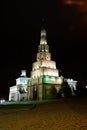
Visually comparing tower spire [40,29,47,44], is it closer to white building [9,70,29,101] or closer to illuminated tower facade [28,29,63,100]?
illuminated tower facade [28,29,63,100]

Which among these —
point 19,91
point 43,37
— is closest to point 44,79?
point 43,37

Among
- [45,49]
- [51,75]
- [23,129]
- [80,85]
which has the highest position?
[45,49]

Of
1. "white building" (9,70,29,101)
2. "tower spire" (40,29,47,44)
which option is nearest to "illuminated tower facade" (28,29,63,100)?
"tower spire" (40,29,47,44)

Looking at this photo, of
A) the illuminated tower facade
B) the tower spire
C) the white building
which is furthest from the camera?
the white building

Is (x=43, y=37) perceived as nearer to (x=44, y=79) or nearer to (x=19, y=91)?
(x=44, y=79)

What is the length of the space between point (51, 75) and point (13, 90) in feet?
92.7

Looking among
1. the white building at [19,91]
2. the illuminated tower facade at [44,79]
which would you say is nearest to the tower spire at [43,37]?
the illuminated tower facade at [44,79]

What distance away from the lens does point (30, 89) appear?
64.2 metres

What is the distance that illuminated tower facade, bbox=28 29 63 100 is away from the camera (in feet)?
189

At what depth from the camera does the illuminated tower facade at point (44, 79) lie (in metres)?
57.7

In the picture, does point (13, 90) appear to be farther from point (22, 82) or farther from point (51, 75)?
point (51, 75)

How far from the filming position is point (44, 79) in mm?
58000

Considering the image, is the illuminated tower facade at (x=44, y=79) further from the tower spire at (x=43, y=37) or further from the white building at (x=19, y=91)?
the white building at (x=19, y=91)

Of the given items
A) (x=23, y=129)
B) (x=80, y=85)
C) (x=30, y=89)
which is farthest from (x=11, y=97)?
(x=23, y=129)
